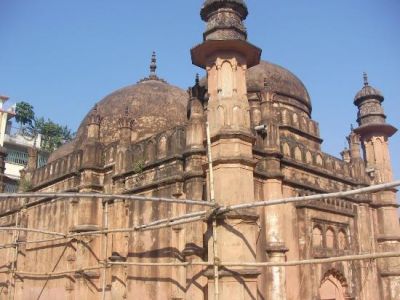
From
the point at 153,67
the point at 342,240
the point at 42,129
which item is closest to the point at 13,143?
the point at 42,129

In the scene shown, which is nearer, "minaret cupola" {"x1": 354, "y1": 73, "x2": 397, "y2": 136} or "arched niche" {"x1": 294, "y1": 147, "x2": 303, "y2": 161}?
"arched niche" {"x1": 294, "y1": 147, "x2": 303, "y2": 161}

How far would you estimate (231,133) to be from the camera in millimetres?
7270

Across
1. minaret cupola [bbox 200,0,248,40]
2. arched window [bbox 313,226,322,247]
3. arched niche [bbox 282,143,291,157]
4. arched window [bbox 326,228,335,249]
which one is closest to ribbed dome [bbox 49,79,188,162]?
arched niche [bbox 282,143,291,157]

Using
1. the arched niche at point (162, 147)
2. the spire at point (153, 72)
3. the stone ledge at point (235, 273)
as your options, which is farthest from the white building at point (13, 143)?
the stone ledge at point (235, 273)

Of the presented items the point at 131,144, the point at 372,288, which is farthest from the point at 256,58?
the point at 372,288

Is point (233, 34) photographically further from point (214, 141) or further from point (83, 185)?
point (83, 185)

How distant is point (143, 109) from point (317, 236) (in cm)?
685

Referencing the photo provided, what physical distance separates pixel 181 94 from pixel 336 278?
8.34 m

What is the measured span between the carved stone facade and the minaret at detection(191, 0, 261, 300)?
0.02 meters

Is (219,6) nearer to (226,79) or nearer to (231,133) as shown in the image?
(226,79)

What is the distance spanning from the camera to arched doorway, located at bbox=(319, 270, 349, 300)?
10617mm

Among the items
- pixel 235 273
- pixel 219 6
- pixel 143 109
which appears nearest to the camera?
pixel 235 273

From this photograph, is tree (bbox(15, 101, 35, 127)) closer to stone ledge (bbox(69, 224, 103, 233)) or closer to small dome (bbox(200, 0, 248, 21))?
stone ledge (bbox(69, 224, 103, 233))

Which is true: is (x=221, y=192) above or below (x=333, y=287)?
above
